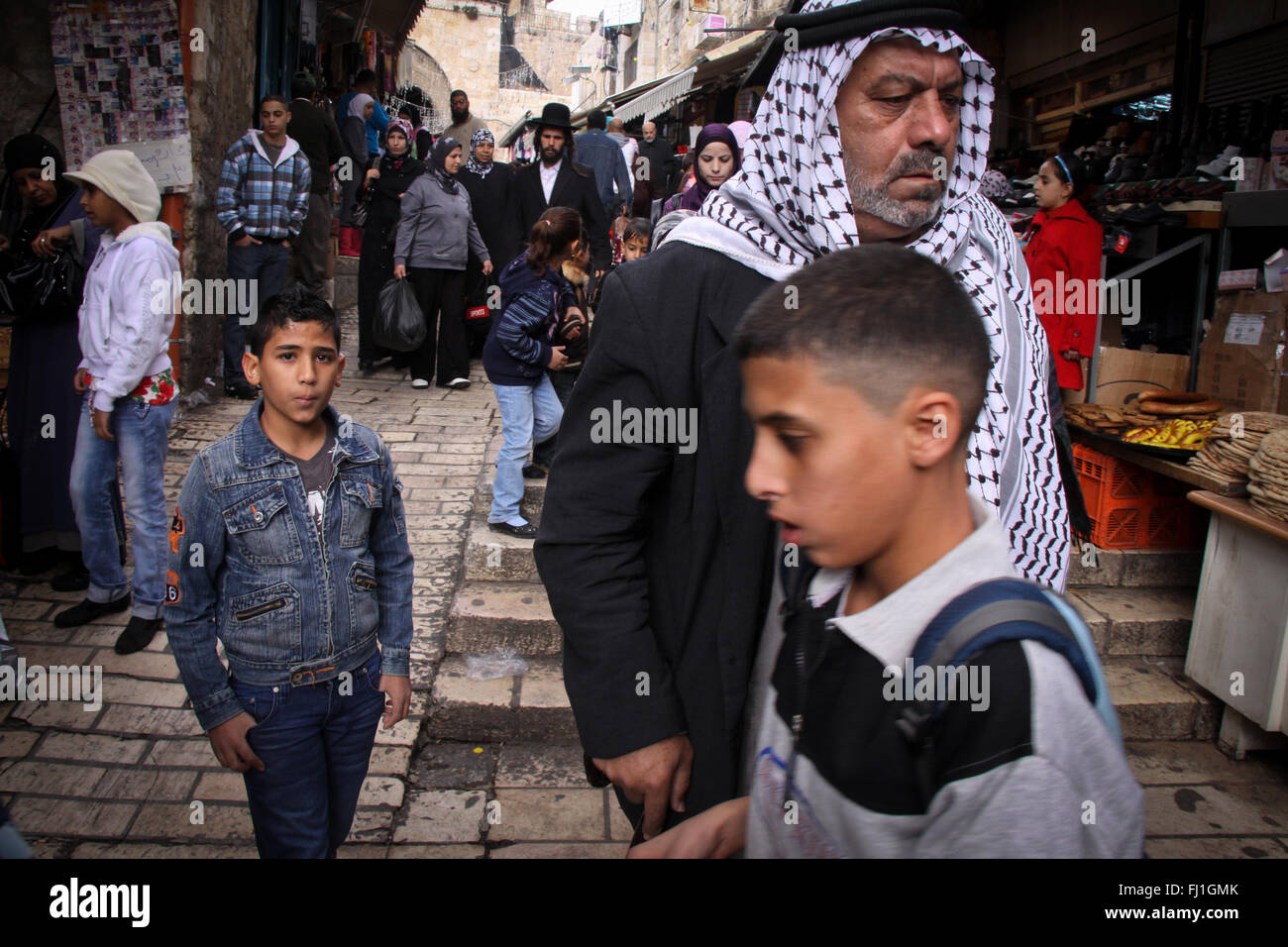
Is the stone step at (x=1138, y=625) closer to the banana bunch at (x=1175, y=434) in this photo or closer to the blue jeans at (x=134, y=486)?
the banana bunch at (x=1175, y=434)

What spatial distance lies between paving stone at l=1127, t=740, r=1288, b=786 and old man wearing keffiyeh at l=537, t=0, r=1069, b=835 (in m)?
2.87

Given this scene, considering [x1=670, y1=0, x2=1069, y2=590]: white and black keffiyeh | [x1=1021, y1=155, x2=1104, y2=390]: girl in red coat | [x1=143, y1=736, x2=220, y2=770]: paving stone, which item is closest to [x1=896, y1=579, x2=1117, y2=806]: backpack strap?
[x1=670, y1=0, x2=1069, y2=590]: white and black keffiyeh

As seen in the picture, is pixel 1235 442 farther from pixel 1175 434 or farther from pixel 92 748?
pixel 92 748

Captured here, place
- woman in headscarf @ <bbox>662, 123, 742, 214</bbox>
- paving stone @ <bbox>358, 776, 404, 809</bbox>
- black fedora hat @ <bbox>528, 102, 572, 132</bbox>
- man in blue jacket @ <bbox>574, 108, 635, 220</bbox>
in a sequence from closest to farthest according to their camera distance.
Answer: paving stone @ <bbox>358, 776, 404, 809</bbox> < woman in headscarf @ <bbox>662, 123, 742, 214</bbox> < black fedora hat @ <bbox>528, 102, 572, 132</bbox> < man in blue jacket @ <bbox>574, 108, 635, 220</bbox>

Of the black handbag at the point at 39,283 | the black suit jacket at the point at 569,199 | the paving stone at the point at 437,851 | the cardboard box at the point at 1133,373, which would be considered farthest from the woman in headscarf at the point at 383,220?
the paving stone at the point at 437,851

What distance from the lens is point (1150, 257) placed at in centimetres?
555

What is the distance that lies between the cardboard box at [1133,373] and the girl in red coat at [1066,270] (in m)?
0.19

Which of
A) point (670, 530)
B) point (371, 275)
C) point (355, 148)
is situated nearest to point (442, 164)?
point (371, 275)

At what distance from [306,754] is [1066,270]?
505 centimetres

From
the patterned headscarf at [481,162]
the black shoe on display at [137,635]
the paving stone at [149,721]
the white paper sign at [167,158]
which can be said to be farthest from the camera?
the patterned headscarf at [481,162]

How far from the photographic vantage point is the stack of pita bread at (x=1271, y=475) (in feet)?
11.8

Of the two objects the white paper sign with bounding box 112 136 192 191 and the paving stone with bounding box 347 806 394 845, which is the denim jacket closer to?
the paving stone with bounding box 347 806 394 845

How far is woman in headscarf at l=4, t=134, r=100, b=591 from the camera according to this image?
4453mm

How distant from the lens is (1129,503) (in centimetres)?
485
